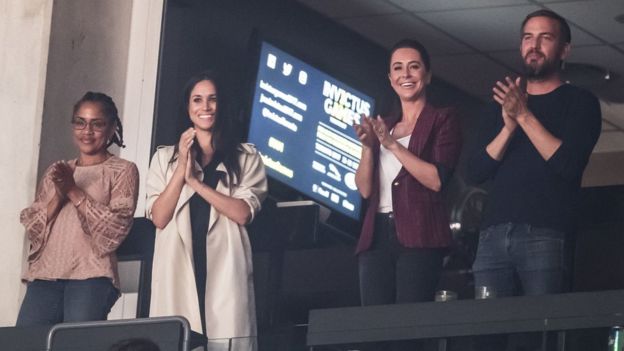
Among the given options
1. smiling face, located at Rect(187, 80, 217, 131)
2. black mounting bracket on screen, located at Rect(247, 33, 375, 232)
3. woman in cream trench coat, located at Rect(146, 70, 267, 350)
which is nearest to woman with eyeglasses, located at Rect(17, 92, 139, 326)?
woman in cream trench coat, located at Rect(146, 70, 267, 350)

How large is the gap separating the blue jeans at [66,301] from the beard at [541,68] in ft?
5.57

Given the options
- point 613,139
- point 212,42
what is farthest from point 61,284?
point 613,139

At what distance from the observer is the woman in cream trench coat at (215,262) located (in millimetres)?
5605

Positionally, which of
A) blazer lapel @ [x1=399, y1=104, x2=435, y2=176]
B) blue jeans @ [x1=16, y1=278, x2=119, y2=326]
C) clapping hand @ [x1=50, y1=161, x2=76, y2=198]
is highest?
blazer lapel @ [x1=399, y1=104, x2=435, y2=176]

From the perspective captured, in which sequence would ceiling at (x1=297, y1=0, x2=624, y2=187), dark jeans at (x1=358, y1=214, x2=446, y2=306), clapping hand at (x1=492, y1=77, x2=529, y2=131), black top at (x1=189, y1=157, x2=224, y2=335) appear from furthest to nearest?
ceiling at (x1=297, y1=0, x2=624, y2=187)
black top at (x1=189, y1=157, x2=224, y2=335)
dark jeans at (x1=358, y1=214, x2=446, y2=306)
clapping hand at (x1=492, y1=77, x2=529, y2=131)

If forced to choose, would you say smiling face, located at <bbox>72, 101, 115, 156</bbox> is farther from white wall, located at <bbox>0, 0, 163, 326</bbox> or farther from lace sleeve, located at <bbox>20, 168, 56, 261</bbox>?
white wall, located at <bbox>0, 0, 163, 326</bbox>

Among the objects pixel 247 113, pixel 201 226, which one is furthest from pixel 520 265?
pixel 247 113

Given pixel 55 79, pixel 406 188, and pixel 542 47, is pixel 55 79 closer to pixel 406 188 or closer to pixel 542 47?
pixel 406 188

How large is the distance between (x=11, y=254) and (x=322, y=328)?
8.02 feet

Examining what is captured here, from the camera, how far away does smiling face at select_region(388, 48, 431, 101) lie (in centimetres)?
554

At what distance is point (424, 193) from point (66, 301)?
1351mm

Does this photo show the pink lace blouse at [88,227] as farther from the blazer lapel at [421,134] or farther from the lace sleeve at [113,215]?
the blazer lapel at [421,134]

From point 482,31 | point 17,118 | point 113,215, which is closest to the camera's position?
point 113,215

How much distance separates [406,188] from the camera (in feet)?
17.8
